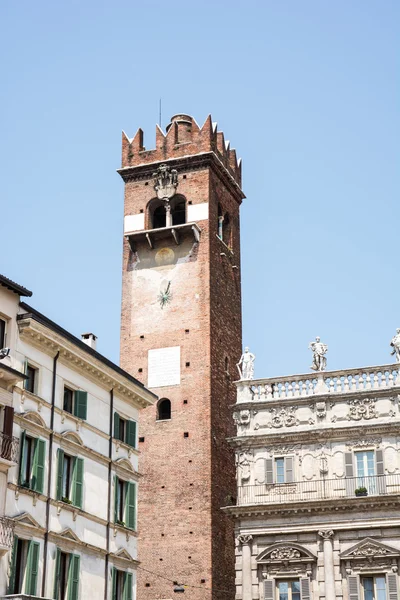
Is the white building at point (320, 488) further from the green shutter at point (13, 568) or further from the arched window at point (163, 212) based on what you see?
the green shutter at point (13, 568)

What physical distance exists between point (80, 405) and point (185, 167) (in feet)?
78.8

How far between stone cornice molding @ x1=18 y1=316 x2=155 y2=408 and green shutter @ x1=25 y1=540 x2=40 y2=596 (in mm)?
5935

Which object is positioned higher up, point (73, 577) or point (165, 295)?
point (165, 295)

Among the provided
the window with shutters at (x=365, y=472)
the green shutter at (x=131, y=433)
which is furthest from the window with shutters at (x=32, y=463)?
the window with shutters at (x=365, y=472)

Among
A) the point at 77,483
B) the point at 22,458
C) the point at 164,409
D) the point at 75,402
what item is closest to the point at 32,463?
the point at 22,458

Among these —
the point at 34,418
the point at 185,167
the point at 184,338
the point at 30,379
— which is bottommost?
the point at 34,418

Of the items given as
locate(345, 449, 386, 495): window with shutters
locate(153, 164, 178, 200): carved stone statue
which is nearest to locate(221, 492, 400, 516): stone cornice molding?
locate(345, 449, 386, 495): window with shutters

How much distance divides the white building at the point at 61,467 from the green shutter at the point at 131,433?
0.07 meters

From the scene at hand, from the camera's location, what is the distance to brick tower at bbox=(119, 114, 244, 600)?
4688cm

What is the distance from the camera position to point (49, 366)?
31578 millimetres

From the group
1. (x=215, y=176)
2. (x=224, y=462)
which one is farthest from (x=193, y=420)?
(x=215, y=176)

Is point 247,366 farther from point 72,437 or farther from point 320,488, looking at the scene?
point 72,437

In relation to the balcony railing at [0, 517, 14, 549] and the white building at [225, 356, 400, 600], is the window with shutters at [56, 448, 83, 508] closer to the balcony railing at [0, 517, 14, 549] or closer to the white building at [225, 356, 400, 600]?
the balcony railing at [0, 517, 14, 549]

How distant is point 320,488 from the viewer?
138 ft
